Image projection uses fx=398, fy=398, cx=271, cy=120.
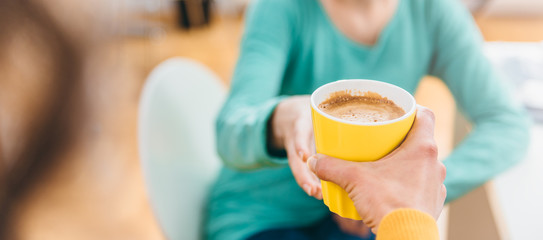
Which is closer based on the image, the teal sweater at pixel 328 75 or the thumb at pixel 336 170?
the thumb at pixel 336 170

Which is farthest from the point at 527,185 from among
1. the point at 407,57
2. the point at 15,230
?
the point at 15,230

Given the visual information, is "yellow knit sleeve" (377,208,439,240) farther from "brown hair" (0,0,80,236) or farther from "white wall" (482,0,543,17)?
"white wall" (482,0,543,17)

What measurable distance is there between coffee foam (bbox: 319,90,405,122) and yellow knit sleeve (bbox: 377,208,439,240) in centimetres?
A: 7

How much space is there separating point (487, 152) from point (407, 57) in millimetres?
211

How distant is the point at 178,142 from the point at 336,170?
49 centimetres

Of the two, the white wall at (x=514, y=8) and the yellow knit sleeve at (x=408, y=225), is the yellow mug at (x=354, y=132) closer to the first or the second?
the yellow knit sleeve at (x=408, y=225)

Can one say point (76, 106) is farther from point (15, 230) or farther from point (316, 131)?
point (316, 131)

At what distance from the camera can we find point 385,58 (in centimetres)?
69

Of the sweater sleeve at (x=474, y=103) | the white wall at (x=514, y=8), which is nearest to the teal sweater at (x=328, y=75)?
the sweater sleeve at (x=474, y=103)

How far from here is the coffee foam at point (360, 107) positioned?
0.29 meters

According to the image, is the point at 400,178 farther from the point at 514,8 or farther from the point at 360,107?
the point at 514,8

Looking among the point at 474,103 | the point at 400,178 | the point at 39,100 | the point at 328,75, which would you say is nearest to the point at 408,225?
the point at 400,178

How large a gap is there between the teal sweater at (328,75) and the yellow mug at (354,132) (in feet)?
Answer: 0.94

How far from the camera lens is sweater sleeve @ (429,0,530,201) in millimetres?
594
